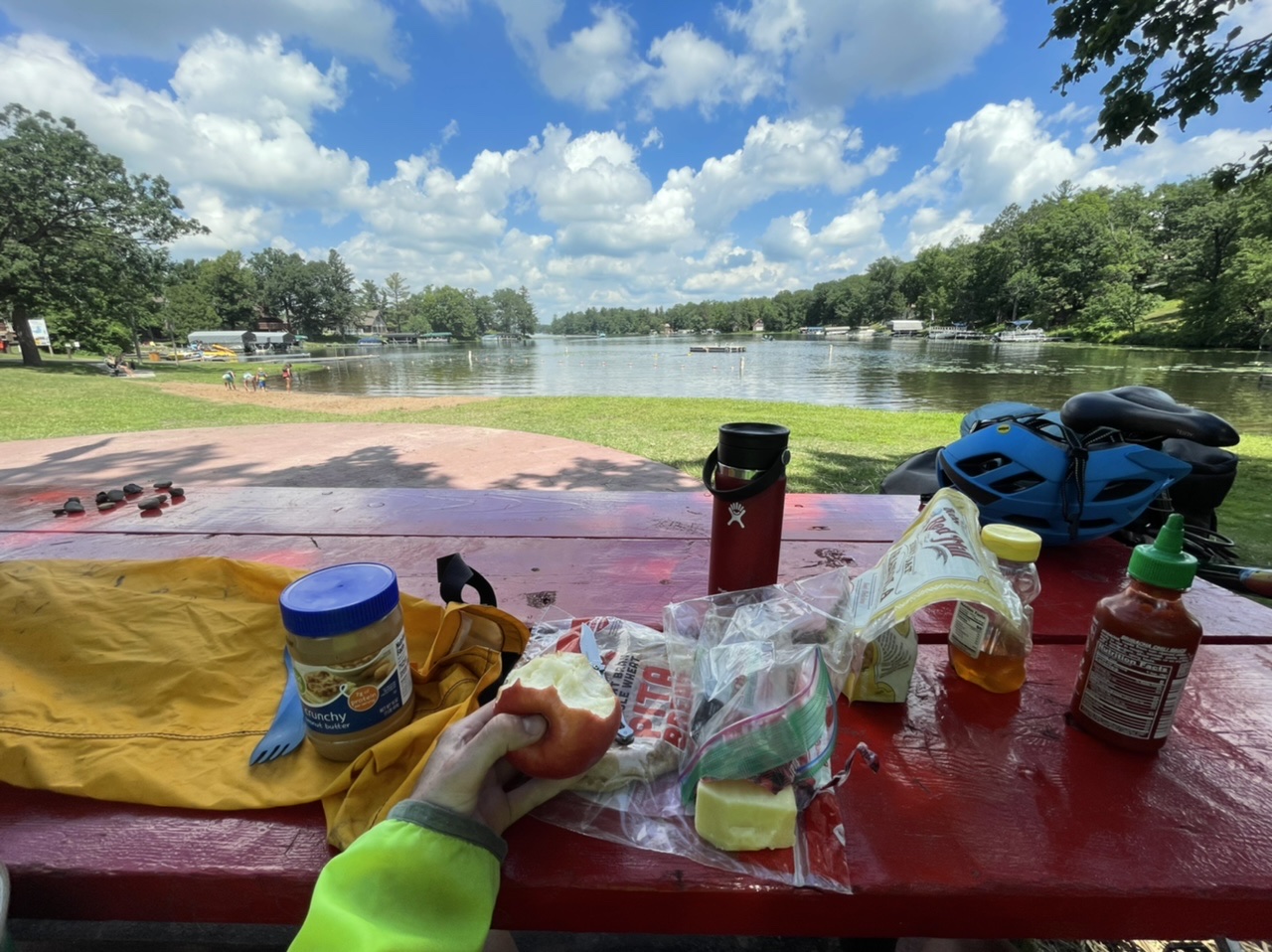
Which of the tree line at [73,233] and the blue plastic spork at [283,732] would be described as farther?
the tree line at [73,233]

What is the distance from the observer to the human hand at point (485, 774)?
67 cm

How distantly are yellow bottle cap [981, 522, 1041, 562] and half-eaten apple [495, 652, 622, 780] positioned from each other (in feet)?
2.36

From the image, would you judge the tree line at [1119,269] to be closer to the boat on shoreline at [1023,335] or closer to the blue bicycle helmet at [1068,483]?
the boat on shoreline at [1023,335]


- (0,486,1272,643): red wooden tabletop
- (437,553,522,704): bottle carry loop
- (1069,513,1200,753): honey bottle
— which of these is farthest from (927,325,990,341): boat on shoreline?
(437,553,522,704): bottle carry loop

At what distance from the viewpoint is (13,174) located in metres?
23.0

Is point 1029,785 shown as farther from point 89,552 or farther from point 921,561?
point 89,552

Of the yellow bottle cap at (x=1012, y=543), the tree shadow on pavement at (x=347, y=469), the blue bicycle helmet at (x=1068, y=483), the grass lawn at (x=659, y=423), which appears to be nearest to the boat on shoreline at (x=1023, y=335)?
the grass lawn at (x=659, y=423)

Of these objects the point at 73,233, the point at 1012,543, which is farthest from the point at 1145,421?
the point at 73,233

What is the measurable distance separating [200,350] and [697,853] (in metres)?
62.0

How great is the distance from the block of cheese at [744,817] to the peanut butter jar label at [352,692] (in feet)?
1.55

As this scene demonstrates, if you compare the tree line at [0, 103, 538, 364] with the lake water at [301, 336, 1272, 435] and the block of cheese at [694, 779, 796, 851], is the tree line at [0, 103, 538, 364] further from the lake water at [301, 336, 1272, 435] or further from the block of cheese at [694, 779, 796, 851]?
the block of cheese at [694, 779, 796, 851]

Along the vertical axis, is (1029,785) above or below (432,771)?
→ below

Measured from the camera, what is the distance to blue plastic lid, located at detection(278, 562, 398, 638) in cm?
75

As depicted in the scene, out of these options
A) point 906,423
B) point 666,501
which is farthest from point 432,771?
point 906,423
